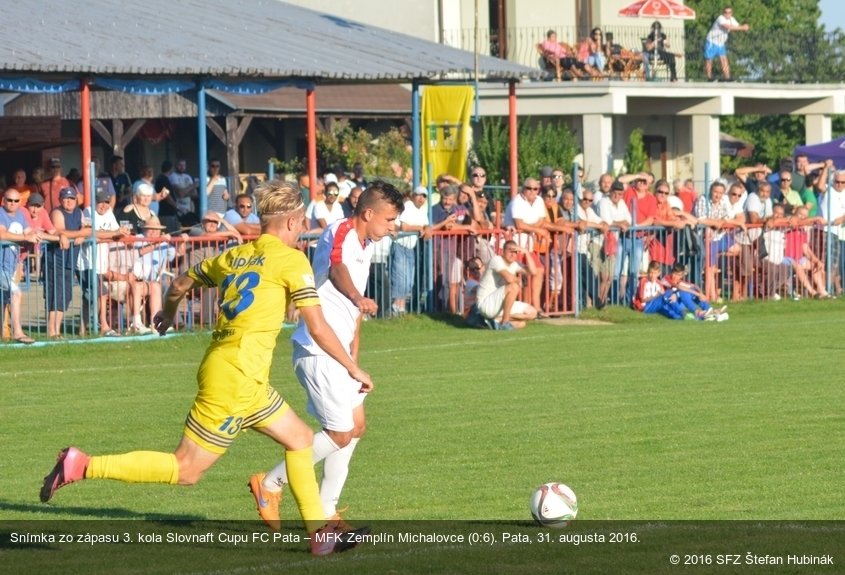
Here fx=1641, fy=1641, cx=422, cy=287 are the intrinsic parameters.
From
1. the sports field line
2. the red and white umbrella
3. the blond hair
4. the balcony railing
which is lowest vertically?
the sports field line

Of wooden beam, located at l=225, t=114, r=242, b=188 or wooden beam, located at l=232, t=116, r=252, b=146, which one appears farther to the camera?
wooden beam, located at l=232, t=116, r=252, b=146

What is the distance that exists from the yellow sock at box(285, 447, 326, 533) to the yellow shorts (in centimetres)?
32

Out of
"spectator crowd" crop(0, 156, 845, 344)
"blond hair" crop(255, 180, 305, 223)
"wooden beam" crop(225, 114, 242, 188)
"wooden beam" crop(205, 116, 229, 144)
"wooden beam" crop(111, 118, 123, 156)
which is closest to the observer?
"blond hair" crop(255, 180, 305, 223)

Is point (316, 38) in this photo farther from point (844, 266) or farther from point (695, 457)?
point (695, 457)

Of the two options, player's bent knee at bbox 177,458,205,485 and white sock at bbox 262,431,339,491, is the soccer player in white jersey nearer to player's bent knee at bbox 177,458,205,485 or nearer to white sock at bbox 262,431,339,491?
white sock at bbox 262,431,339,491

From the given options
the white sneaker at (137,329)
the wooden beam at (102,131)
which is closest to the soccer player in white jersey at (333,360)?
the white sneaker at (137,329)

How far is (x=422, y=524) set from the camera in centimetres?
902

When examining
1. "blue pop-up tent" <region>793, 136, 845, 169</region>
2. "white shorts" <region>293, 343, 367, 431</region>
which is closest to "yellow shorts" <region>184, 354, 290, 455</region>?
"white shorts" <region>293, 343, 367, 431</region>

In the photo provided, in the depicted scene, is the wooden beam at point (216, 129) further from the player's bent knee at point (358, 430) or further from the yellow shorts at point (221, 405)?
the yellow shorts at point (221, 405)

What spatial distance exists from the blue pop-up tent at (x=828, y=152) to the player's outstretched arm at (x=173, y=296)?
23.1m

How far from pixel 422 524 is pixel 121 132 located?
2691cm


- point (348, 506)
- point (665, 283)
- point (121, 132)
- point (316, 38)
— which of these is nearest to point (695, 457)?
point (348, 506)

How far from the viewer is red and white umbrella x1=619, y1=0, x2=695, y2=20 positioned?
41.2m

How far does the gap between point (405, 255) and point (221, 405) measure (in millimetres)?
13850
